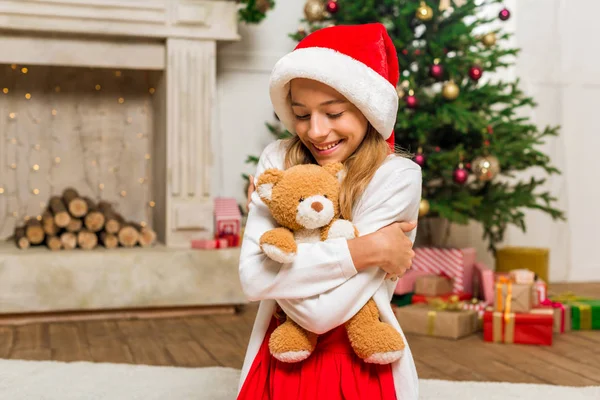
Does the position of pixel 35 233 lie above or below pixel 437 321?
above

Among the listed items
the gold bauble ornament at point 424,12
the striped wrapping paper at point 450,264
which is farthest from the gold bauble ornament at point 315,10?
the striped wrapping paper at point 450,264

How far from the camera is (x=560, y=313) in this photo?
3.02 metres

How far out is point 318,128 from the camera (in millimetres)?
1459

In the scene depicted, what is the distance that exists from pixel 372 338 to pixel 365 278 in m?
0.11

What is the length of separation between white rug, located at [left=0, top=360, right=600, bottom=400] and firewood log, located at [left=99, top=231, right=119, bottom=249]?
37.9 inches

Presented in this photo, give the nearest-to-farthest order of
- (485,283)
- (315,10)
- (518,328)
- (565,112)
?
(518,328), (485,283), (315,10), (565,112)

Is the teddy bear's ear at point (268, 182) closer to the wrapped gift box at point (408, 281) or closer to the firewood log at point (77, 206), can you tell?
the wrapped gift box at point (408, 281)

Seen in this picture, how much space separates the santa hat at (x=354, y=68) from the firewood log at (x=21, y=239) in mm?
2135

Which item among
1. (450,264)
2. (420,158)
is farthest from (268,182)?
(450,264)

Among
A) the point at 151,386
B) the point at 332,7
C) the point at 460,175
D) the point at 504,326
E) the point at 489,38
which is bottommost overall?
the point at 151,386

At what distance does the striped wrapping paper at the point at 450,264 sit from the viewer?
3324 mm

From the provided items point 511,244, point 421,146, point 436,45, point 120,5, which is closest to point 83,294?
point 120,5

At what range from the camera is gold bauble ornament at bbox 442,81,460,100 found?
322 cm

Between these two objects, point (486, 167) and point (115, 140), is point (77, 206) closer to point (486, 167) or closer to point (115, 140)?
point (115, 140)
